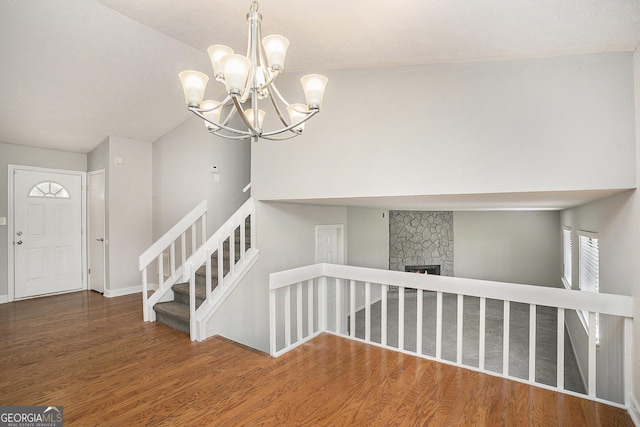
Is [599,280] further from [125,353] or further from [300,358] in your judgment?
[125,353]

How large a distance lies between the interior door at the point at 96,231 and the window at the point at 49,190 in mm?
361

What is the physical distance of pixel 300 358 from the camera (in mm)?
2857

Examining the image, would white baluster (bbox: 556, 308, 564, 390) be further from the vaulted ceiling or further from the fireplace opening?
the fireplace opening

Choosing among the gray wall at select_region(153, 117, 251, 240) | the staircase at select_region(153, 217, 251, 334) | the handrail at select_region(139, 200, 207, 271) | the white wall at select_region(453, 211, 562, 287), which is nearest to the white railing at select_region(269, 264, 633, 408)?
the staircase at select_region(153, 217, 251, 334)

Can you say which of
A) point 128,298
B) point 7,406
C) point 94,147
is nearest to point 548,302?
point 7,406

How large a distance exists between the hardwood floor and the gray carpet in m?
2.35

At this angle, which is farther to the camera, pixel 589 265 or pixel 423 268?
pixel 423 268

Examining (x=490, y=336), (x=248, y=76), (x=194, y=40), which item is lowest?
(x=490, y=336)

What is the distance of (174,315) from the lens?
3629 millimetres

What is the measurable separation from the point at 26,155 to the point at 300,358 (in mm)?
5208

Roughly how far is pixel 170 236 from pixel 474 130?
3.62 meters

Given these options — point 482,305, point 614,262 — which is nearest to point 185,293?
point 482,305

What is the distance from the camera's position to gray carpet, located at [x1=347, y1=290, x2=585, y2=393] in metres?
4.38

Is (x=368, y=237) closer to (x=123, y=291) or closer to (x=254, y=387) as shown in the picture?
(x=123, y=291)
